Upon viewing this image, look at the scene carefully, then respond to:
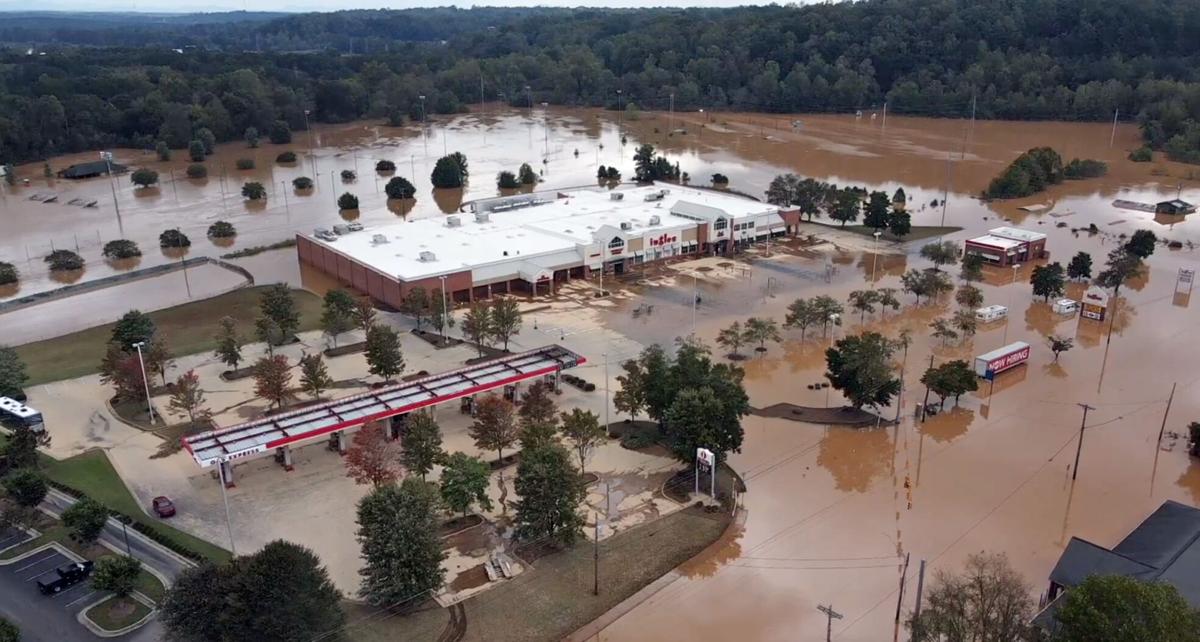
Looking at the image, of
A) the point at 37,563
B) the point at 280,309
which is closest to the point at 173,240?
the point at 280,309

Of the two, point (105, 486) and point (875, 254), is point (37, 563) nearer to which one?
point (105, 486)

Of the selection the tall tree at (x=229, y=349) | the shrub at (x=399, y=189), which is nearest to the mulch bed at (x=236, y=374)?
the tall tree at (x=229, y=349)

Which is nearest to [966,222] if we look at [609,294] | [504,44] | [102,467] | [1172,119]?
[609,294]

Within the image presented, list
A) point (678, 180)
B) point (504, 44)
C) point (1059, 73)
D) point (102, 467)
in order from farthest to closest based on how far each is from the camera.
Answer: point (504, 44), point (1059, 73), point (678, 180), point (102, 467)

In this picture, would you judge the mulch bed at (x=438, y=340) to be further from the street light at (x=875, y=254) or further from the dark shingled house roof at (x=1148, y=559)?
the dark shingled house roof at (x=1148, y=559)

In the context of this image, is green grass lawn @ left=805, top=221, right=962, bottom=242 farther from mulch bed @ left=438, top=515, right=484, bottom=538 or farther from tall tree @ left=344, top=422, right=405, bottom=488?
mulch bed @ left=438, top=515, right=484, bottom=538

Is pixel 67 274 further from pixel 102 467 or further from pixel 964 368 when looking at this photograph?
pixel 964 368

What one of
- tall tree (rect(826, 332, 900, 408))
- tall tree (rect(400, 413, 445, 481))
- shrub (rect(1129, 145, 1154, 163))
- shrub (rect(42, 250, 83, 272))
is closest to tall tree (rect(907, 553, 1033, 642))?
tall tree (rect(826, 332, 900, 408))
